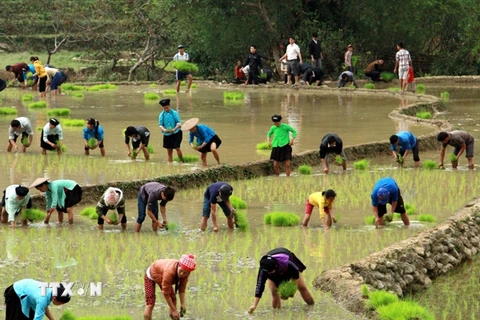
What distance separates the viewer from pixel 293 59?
97.5 feet

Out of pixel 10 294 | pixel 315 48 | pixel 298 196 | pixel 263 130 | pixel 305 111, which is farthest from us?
pixel 315 48

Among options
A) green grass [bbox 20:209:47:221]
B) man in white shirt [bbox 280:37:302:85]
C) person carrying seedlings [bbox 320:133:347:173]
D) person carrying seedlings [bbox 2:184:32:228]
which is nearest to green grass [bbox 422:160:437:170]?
person carrying seedlings [bbox 320:133:347:173]

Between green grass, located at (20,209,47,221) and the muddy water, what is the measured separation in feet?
6.85

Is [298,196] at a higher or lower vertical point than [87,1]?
lower

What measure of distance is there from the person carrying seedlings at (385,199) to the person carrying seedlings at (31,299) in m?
5.00

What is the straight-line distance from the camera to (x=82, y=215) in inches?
556

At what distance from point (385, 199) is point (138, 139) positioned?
5576 mm

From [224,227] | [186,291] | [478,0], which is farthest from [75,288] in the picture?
[478,0]

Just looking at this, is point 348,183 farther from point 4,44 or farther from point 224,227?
point 4,44

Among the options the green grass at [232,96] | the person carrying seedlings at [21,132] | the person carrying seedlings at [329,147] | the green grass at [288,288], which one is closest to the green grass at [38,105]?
the green grass at [232,96]

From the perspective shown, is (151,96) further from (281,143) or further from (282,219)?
Answer: (282,219)

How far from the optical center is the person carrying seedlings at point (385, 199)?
43.2ft

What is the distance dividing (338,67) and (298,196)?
17.5 meters

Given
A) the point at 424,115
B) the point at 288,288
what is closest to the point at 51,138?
the point at 424,115
